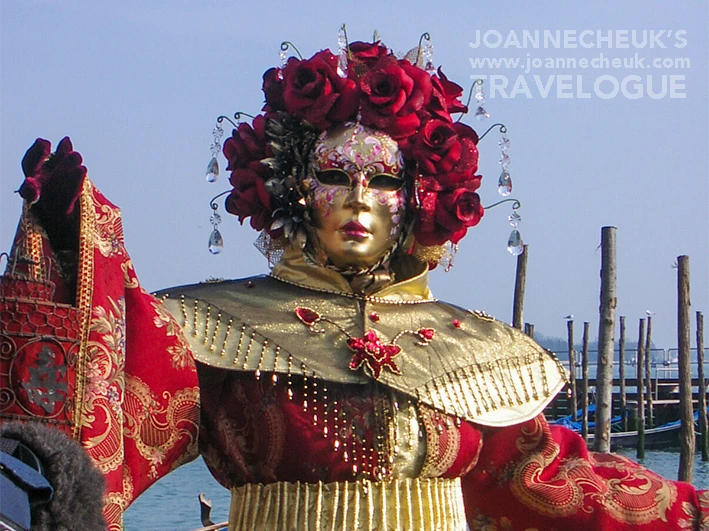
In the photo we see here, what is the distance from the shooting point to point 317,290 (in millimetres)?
3035

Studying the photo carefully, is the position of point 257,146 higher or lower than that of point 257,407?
higher

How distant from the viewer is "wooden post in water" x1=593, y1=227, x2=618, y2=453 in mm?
11266

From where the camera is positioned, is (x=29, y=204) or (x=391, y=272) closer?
(x=29, y=204)

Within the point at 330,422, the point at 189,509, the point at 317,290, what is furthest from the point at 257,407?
the point at 189,509

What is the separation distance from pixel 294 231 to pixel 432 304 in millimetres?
431

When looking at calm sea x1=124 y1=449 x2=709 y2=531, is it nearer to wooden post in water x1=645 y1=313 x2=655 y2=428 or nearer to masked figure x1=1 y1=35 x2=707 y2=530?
wooden post in water x1=645 y1=313 x2=655 y2=428

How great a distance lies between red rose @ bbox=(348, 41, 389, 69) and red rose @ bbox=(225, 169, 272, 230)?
374 millimetres

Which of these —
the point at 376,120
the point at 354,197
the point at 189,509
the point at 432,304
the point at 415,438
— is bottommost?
the point at 189,509

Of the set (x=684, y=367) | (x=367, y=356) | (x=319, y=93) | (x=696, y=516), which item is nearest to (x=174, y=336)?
(x=367, y=356)

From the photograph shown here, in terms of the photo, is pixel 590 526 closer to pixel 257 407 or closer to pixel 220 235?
pixel 257 407

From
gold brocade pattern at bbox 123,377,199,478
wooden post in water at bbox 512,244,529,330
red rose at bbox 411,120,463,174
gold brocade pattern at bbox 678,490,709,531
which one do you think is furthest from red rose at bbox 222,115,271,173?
wooden post in water at bbox 512,244,529,330

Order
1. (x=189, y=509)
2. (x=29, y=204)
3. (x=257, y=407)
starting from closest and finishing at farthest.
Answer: (x=29, y=204) < (x=257, y=407) < (x=189, y=509)

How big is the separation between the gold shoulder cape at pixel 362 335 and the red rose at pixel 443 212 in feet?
0.45

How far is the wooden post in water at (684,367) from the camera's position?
47.0ft
